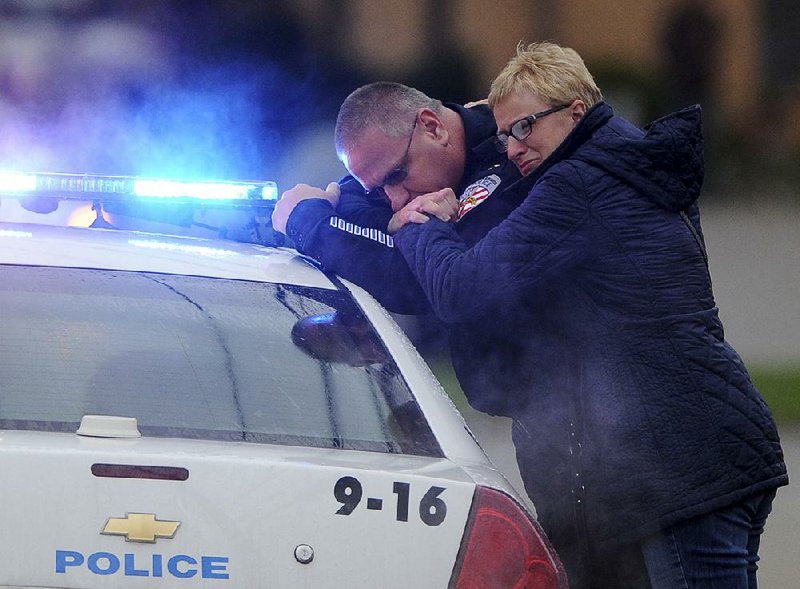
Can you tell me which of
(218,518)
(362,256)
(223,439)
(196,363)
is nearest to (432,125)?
(362,256)

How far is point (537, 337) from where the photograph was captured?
3.17 m

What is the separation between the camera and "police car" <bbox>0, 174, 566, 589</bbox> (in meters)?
2.42

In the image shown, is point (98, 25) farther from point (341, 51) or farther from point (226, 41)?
point (341, 51)

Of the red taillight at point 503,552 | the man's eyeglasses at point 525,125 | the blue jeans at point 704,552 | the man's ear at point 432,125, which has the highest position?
the man's eyeglasses at point 525,125

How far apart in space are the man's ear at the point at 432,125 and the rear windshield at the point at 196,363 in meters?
0.64

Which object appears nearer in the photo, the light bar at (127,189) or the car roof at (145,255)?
the car roof at (145,255)

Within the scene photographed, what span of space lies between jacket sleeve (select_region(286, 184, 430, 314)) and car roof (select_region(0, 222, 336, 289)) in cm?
5

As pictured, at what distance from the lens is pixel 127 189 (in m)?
3.61

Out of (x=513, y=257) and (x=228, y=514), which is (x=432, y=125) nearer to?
(x=513, y=257)

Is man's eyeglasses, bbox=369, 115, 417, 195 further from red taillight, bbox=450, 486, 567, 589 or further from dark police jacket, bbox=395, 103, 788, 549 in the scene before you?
red taillight, bbox=450, 486, 567, 589

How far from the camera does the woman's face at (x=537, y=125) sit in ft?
10.7

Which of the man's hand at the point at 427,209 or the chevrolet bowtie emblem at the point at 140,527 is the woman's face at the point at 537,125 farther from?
the chevrolet bowtie emblem at the point at 140,527

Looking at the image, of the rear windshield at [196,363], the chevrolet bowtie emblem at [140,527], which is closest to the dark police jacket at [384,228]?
the rear windshield at [196,363]

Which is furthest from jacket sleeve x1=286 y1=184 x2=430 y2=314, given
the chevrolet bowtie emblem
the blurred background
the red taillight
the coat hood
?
the blurred background
